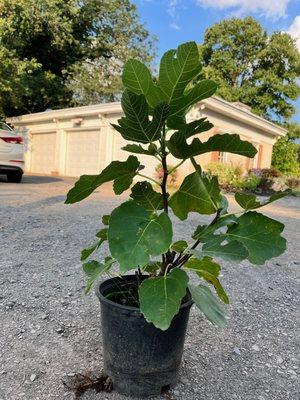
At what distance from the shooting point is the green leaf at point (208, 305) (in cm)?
158

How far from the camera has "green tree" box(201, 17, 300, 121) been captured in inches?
928

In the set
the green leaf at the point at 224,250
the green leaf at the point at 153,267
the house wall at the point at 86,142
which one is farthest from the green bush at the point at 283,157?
the green leaf at the point at 224,250

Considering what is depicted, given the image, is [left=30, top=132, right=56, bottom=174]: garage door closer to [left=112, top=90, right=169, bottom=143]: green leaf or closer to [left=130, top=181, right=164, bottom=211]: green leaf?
[left=130, top=181, right=164, bottom=211]: green leaf

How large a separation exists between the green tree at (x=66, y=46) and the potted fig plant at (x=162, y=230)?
14.3 meters

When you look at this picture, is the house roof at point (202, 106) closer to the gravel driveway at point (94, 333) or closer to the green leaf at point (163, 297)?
the gravel driveway at point (94, 333)

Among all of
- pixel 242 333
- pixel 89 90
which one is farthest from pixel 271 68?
pixel 242 333

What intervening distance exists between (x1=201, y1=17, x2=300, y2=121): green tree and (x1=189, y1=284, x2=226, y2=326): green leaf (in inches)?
912

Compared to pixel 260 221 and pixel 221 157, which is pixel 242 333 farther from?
pixel 221 157

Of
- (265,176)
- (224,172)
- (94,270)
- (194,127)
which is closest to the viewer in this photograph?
(194,127)

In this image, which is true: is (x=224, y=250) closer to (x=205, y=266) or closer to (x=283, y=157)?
(x=205, y=266)

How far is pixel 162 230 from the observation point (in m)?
Answer: 1.34

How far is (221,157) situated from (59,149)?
7275mm

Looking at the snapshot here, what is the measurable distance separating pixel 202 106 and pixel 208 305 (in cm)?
1135

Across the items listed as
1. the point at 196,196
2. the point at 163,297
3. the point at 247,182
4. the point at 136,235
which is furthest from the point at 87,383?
the point at 247,182
